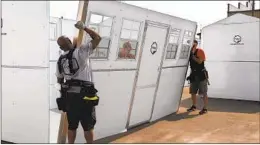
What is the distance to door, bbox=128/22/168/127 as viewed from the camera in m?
6.30

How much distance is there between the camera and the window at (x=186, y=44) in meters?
7.77

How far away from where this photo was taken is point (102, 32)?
506 cm

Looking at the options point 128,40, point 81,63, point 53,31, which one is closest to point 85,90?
point 81,63

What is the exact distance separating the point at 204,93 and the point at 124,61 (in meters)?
3.32

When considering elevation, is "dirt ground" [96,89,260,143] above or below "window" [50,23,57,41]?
below

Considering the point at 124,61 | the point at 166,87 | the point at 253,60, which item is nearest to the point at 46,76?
the point at 124,61

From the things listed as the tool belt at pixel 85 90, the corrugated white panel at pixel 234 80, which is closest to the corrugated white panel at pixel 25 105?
the tool belt at pixel 85 90

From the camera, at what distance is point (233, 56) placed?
10461mm

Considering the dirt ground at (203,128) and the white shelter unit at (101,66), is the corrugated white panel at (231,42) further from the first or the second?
the white shelter unit at (101,66)

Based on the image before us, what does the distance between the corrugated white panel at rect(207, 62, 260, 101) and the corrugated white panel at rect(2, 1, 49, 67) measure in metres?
7.40

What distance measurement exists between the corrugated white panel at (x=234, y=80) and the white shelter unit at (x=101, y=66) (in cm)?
437

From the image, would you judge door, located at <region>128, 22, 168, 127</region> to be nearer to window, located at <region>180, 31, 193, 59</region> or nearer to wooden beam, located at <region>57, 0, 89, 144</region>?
window, located at <region>180, 31, 193, 59</region>

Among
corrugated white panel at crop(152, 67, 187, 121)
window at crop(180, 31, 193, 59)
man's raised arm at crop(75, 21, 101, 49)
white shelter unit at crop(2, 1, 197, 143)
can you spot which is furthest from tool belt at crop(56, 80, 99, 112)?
window at crop(180, 31, 193, 59)

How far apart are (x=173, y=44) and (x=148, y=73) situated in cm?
120
